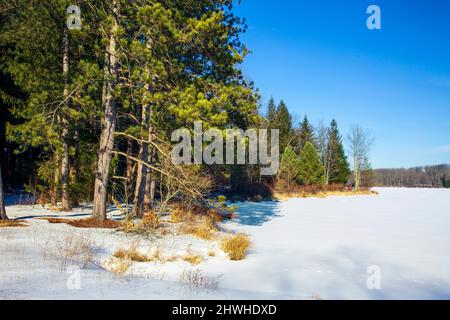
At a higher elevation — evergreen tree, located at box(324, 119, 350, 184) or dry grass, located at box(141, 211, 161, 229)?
evergreen tree, located at box(324, 119, 350, 184)

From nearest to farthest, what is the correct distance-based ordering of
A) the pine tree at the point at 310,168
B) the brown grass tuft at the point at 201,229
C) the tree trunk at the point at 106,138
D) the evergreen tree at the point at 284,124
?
1. the brown grass tuft at the point at 201,229
2. the tree trunk at the point at 106,138
3. the pine tree at the point at 310,168
4. the evergreen tree at the point at 284,124

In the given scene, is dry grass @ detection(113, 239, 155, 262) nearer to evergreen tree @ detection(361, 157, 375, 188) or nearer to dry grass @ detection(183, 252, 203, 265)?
dry grass @ detection(183, 252, 203, 265)

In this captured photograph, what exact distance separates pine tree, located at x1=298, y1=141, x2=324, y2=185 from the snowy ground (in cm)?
3159

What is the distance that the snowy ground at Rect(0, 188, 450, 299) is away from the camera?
15.8 feet

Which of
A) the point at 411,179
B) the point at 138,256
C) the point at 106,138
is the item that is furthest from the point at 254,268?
the point at 411,179

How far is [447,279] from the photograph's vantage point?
6809 millimetres

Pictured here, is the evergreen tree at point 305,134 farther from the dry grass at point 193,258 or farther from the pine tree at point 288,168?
the dry grass at point 193,258

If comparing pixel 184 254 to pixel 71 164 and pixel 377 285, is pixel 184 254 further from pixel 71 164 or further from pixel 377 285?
pixel 71 164

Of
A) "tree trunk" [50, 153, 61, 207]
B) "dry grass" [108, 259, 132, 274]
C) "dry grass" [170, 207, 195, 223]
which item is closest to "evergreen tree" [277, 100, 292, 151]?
"tree trunk" [50, 153, 61, 207]

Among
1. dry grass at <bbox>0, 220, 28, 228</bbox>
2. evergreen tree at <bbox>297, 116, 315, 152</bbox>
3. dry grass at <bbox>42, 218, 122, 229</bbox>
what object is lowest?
dry grass at <bbox>42, 218, 122, 229</bbox>

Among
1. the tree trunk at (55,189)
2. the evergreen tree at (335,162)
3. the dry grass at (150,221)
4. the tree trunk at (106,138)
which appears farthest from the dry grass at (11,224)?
the evergreen tree at (335,162)

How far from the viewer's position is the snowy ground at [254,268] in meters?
4.80

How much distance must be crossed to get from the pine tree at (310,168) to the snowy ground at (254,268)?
104ft
